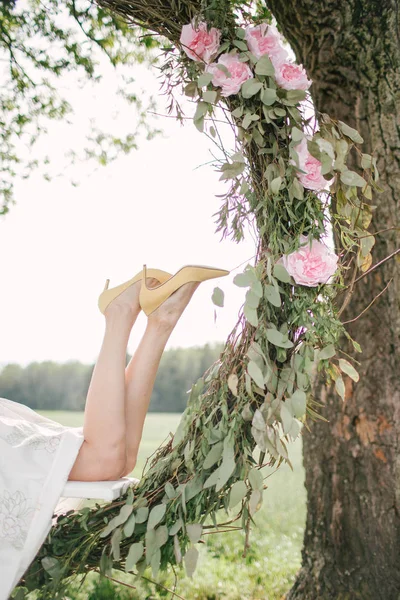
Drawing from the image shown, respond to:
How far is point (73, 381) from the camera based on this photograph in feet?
27.5

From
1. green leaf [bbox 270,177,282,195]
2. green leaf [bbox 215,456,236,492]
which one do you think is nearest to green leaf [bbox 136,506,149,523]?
green leaf [bbox 215,456,236,492]

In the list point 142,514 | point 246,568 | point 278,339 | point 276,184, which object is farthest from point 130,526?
point 246,568

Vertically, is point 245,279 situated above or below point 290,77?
below

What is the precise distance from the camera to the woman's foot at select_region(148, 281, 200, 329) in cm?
173

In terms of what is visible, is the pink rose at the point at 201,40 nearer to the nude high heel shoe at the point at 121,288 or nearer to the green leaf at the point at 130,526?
the nude high heel shoe at the point at 121,288

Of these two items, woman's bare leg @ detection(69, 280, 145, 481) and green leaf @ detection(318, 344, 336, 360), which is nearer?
green leaf @ detection(318, 344, 336, 360)

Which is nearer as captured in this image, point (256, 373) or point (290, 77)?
point (256, 373)

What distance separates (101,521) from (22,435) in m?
0.33

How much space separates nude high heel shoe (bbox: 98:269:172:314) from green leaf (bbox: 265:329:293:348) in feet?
1.95

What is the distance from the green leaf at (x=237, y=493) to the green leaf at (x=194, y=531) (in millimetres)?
108

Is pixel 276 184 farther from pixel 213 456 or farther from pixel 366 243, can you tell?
pixel 213 456

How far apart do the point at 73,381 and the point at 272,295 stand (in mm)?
7518

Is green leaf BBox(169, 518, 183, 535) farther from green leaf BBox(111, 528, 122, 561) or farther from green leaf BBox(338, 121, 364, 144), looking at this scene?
green leaf BBox(338, 121, 364, 144)

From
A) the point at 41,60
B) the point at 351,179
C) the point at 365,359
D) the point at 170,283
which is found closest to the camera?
the point at 351,179
